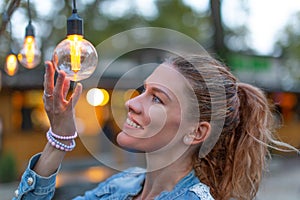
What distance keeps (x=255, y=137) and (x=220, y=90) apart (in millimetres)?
248

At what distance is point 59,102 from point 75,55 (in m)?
0.15

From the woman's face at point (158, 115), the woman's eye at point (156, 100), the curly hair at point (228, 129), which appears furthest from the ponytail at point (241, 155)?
the woman's eye at point (156, 100)

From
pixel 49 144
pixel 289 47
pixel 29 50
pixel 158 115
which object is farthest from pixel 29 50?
pixel 289 47

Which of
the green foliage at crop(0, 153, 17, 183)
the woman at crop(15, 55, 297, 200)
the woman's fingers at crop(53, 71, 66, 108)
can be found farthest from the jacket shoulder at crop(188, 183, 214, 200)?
the green foliage at crop(0, 153, 17, 183)

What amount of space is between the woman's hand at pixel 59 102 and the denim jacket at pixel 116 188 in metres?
0.16

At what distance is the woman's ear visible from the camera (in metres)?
1.54

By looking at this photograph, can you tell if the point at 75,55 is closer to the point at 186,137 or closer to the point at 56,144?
the point at 56,144

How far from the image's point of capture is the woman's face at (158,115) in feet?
4.62

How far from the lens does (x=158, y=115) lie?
1.44 metres

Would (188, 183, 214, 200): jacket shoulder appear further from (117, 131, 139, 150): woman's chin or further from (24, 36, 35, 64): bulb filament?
(24, 36, 35, 64): bulb filament

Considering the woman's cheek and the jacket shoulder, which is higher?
the woman's cheek

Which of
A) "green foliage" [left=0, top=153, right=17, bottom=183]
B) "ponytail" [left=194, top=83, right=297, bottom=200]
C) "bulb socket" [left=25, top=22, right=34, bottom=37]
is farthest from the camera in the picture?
"green foliage" [left=0, top=153, right=17, bottom=183]

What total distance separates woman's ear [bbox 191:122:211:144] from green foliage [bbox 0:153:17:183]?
7999mm

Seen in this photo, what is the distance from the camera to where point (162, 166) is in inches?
60.7
